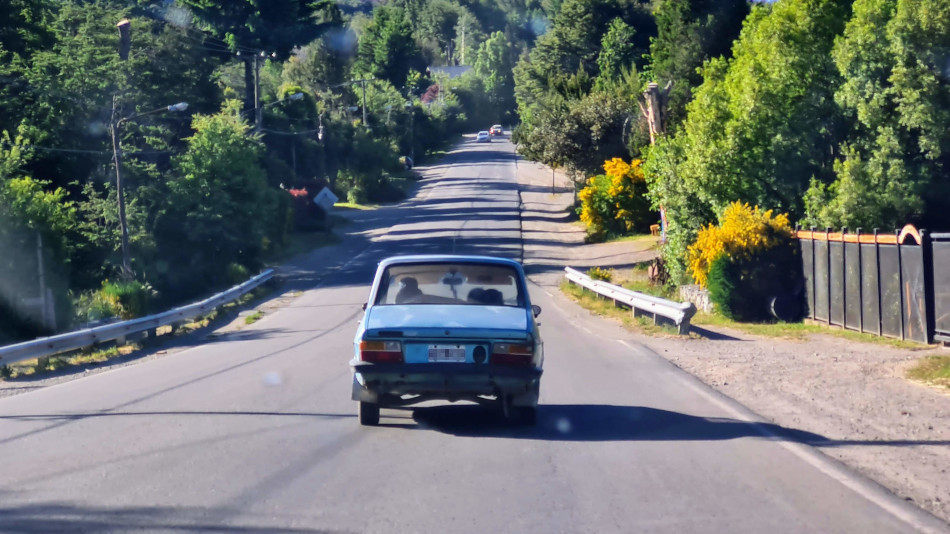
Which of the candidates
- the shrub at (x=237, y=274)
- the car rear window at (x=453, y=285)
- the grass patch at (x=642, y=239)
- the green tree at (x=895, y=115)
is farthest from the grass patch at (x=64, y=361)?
the grass patch at (x=642, y=239)

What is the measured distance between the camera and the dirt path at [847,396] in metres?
8.12

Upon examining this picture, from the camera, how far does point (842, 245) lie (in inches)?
800

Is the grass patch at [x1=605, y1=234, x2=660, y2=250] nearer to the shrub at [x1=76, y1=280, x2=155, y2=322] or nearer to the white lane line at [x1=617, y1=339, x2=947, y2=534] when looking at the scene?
the shrub at [x1=76, y1=280, x2=155, y2=322]

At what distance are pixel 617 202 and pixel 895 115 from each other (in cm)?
2331

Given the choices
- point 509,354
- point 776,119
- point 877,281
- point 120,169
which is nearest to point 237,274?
point 120,169

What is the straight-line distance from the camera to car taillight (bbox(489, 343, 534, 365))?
29.4 ft

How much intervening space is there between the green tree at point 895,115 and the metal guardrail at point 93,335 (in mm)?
15783

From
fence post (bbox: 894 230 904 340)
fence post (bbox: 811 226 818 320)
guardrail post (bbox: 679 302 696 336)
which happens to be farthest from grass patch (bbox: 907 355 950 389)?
fence post (bbox: 811 226 818 320)

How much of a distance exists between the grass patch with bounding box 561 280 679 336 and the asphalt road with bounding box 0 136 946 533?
20.4 feet

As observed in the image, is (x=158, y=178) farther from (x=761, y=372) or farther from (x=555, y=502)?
(x=555, y=502)

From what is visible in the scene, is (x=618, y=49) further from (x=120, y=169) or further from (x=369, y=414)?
(x=369, y=414)

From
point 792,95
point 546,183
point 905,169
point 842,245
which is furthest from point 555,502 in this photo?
point 546,183

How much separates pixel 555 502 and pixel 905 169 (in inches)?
777

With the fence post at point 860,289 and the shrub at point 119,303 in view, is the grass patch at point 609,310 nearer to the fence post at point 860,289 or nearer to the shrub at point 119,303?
the fence post at point 860,289
